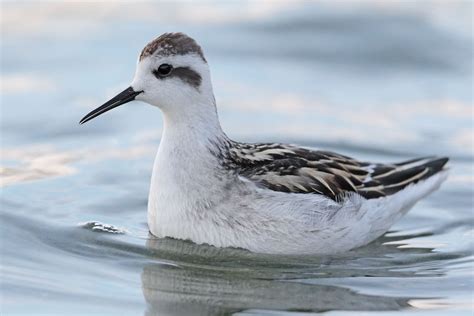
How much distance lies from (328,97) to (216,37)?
99.0 inches

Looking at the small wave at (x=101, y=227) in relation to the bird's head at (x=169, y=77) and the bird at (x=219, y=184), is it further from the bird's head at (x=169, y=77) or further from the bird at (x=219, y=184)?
the bird's head at (x=169, y=77)

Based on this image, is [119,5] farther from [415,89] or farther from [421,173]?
[421,173]

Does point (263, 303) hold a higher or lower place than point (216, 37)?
lower

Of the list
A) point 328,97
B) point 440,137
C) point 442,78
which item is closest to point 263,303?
point 440,137

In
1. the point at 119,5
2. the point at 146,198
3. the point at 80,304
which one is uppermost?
the point at 119,5

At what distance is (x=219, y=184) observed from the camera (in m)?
10.0

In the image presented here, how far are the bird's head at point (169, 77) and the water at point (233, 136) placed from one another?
1.23m

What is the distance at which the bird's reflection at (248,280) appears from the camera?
8.91 metres

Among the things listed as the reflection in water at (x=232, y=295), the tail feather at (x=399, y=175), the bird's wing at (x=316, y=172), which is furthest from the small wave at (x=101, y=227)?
the tail feather at (x=399, y=175)

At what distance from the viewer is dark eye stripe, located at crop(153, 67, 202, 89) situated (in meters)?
10.1

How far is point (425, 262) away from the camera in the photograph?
10.2 metres

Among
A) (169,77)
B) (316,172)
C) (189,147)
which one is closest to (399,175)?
(316,172)

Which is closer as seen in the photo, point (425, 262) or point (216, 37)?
point (425, 262)

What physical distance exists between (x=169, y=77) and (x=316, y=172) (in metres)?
1.58
